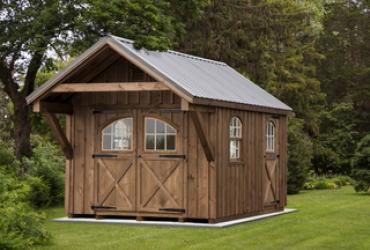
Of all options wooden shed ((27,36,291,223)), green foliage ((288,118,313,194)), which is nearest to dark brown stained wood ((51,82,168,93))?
wooden shed ((27,36,291,223))

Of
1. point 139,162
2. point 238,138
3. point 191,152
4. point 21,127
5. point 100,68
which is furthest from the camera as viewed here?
point 21,127

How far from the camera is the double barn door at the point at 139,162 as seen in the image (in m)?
16.6

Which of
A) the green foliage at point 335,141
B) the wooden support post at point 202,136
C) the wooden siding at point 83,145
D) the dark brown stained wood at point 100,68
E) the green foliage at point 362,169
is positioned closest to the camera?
the wooden support post at point 202,136

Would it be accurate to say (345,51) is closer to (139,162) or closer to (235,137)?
(235,137)

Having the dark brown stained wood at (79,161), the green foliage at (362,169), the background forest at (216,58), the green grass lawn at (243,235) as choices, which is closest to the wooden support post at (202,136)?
the green grass lawn at (243,235)

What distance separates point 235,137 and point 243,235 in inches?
127

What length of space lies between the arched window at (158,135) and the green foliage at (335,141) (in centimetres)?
2049

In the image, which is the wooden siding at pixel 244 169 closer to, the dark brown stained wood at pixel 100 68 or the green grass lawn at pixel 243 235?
the green grass lawn at pixel 243 235

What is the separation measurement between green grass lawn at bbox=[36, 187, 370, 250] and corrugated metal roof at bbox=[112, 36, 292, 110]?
8.35 feet

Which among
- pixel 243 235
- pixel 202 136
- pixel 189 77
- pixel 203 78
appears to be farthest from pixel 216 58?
pixel 243 235

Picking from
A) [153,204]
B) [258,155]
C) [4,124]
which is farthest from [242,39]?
[153,204]

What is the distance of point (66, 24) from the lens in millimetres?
21531

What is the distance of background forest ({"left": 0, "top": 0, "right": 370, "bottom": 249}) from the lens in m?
20.7

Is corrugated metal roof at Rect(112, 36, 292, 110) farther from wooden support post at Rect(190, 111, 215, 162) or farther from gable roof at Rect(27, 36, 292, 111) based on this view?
wooden support post at Rect(190, 111, 215, 162)
